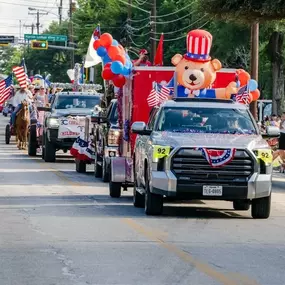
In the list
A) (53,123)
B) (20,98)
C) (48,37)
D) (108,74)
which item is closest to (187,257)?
(108,74)

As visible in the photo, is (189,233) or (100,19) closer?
(189,233)

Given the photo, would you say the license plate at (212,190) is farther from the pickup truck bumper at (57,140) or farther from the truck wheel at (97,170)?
the pickup truck bumper at (57,140)

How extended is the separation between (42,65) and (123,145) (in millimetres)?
110933

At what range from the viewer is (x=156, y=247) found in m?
13.8

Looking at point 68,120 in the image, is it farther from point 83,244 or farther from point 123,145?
point 83,244

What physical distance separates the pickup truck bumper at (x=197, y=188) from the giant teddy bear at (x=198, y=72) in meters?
4.81

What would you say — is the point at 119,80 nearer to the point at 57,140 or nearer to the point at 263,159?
the point at 263,159

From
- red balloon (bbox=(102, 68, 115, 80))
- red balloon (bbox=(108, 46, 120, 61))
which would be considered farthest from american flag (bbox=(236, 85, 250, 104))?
red balloon (bbox=(108, 46, 120, 61))

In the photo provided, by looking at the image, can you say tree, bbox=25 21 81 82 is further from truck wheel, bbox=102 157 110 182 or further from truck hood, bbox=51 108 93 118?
truck wheel, bbox=102 157 110 182

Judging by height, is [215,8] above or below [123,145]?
above

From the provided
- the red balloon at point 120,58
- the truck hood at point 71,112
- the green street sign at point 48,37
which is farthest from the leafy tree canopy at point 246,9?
the green street sign at point 48,37

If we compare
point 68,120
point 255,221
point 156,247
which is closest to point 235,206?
point 255,221

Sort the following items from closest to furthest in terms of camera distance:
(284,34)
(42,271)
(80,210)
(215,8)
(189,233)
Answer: (42,271), (189,233), (80,210), (215,8), (284,34)

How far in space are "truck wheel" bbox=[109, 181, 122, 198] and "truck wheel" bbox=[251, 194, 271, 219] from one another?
4007 mm
